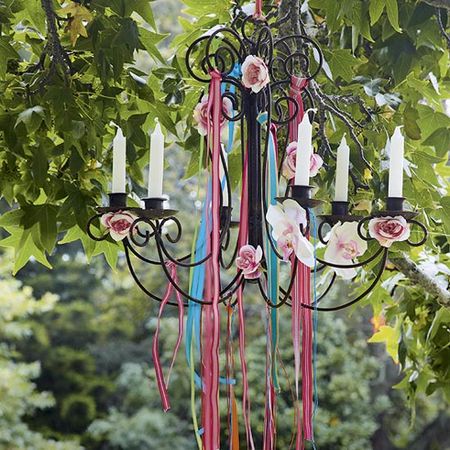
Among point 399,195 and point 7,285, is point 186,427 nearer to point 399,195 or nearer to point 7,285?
point 7,285

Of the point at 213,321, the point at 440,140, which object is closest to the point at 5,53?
the point at 213,321

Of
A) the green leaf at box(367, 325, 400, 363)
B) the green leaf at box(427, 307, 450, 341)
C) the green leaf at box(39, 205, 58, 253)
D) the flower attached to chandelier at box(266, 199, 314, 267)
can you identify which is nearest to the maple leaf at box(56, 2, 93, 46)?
the green leaf at box(39, 205, 58, 253)

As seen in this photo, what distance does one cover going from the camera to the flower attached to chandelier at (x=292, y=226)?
3.28 feet

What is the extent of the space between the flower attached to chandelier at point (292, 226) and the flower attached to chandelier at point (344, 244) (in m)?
0.08

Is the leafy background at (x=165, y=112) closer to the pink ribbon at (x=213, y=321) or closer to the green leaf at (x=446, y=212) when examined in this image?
the green leaf at (x=446, y=212)

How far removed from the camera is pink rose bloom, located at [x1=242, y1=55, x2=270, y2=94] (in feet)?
3.41

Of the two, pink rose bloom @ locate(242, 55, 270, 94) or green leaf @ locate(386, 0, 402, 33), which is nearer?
pink rose bloom @ locate(242, 55, 270, 94)

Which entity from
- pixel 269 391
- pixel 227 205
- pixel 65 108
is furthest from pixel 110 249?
pixel 269 391

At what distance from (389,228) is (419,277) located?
0.57 metres

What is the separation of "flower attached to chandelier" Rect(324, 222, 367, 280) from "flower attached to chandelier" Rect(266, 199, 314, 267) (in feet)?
0.27

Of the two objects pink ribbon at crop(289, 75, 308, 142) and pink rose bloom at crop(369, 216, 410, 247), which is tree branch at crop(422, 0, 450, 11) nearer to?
pink ribbon at crop(289, 75, 308, 142)

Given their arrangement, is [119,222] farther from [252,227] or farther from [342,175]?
[342,175]

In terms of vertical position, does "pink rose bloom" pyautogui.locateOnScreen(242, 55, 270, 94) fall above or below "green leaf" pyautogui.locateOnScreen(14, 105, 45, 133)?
above

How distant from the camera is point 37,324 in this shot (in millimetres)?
4941
